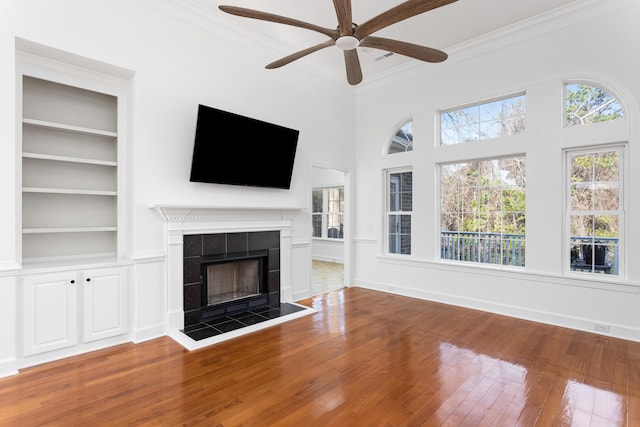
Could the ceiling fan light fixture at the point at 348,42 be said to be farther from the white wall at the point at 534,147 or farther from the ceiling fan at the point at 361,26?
the white wall at the point at 534,147

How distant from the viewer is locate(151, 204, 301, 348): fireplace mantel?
11.9 feet

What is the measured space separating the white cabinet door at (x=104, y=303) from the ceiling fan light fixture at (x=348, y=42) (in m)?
3.04

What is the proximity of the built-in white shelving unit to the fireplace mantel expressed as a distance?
620 millimetres

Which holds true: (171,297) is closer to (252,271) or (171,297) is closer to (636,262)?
(252,271)

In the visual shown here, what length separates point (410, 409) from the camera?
7.41ft

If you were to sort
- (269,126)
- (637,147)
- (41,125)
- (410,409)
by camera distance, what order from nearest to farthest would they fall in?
(410,409), (41,125), (637,147), (269,126)

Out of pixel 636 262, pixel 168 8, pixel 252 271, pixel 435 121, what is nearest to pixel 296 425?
pixel 252 271

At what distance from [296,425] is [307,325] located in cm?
183

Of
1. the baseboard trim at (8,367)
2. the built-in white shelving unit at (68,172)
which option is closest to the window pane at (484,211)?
the built-in white shelving unit at (68,172)

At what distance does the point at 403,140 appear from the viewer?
563 centimetres

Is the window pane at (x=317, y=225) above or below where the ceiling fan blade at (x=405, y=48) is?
below

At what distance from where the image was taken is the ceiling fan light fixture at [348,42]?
2.53 m

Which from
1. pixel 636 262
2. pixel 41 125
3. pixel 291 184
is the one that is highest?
pixel 41 125

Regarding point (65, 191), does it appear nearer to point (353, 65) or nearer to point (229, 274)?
point (229, 274)
